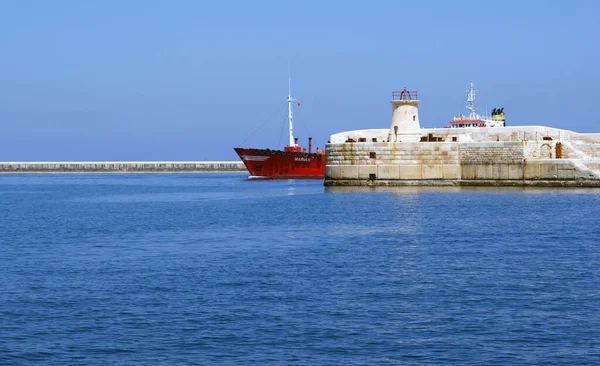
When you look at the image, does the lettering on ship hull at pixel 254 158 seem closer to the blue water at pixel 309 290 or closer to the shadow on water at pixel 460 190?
the shadow on water at pixel 460 190

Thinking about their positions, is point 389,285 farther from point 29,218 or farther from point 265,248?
point 29,218

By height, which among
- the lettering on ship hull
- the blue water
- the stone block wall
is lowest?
the blue water

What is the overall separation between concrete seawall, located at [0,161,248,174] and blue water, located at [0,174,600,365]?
2919 inches

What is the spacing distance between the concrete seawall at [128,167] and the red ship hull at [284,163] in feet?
99.5

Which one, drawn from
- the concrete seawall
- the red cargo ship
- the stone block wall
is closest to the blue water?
the stone block wall

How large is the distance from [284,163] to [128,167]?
41.7 metres

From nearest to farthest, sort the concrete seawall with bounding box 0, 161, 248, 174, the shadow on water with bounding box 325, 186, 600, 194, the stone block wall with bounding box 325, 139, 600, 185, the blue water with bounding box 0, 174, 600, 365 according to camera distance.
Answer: the blue water with bounding box 0, 174, 600, 365
the shadow on water with bounding box 325, 186, 600, 194
the stone block wall with bounding box 325, 139, 600, 185
the concrete seawall with bounding box 0, 161, 248, 174

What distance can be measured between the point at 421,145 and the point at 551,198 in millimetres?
9014

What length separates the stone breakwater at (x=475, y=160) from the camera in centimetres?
4400

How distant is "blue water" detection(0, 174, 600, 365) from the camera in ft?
41.2


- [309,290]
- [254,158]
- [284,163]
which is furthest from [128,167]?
[309,290]

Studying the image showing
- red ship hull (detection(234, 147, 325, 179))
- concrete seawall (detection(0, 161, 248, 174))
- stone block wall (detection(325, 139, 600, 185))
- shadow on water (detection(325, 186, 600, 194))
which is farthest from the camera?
concrete seawall (detection(0, 161, 248, 174))

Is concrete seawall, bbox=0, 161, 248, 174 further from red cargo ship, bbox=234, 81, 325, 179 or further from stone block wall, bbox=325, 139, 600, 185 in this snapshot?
stone block wall, bbox=325, 139, 600, 185

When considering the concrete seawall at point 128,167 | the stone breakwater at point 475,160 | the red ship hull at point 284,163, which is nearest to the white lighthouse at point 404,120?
→ the stone breakwater at point 475,160
